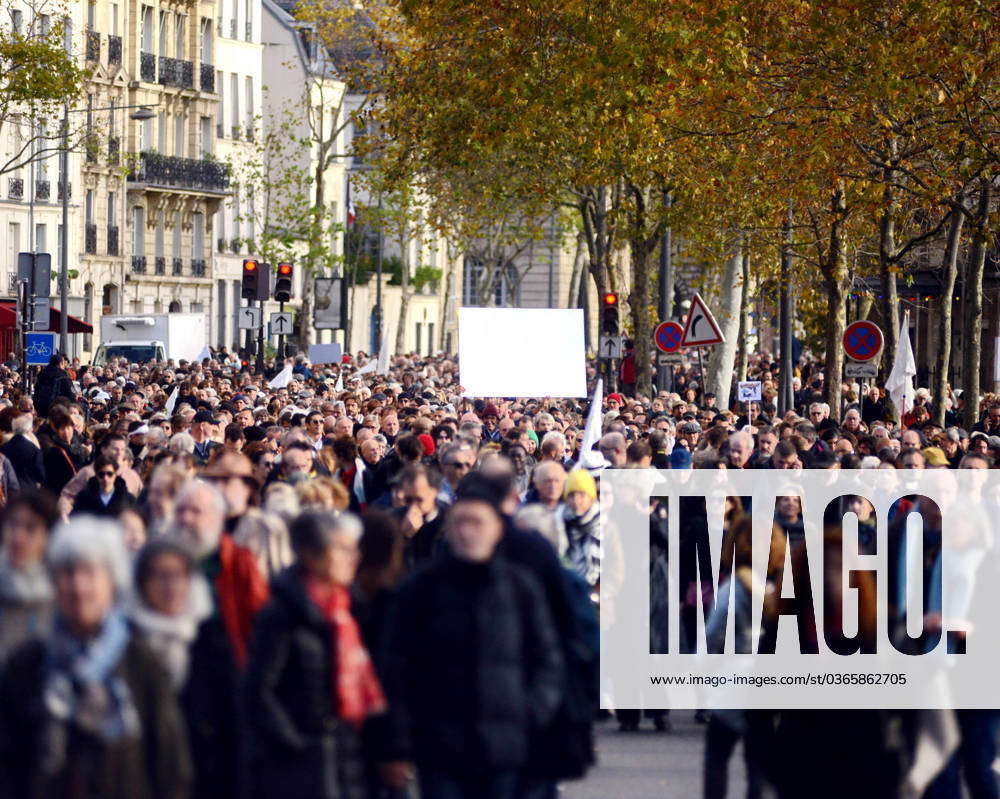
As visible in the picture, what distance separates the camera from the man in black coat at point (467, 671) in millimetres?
7277

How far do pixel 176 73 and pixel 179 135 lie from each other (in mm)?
2477

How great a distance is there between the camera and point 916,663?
359 inches

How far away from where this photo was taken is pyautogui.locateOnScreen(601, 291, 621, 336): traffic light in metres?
43.8

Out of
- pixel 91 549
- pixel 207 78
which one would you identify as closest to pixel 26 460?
pixel 91 549

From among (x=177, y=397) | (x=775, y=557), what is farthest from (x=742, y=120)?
(x=775, y=557)

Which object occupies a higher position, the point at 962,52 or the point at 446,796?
the point at 962,52

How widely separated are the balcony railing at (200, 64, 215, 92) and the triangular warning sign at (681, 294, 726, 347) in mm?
49507

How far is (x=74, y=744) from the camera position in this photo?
242 inches

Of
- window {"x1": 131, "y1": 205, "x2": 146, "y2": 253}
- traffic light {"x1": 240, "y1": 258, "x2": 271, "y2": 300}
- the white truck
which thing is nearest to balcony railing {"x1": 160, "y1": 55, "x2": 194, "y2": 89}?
window {"x1": 131, "y1": 205, "x2": 146, "y2": 253}

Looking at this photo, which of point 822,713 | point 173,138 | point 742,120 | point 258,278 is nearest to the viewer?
point 822,713

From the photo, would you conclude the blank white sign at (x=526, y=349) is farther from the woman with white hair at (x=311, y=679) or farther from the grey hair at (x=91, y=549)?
the grey hair at (x=91, y=549)

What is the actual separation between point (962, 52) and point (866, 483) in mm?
9748

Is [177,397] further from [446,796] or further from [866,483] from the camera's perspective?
[446,796]

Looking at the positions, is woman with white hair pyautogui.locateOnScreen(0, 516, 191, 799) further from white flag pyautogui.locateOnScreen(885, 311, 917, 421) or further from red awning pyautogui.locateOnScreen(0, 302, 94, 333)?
red awning pyautogui.locateOnScreen(0, 302, 94, 333)
